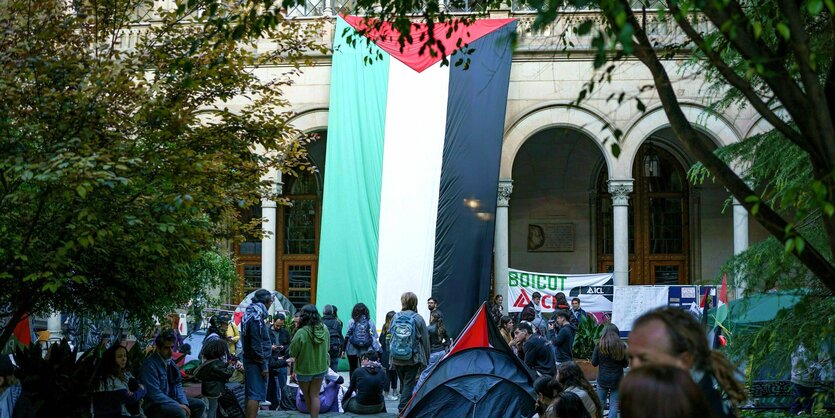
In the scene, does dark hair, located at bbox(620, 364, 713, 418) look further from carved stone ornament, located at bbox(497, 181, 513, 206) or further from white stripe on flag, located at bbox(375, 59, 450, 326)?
carved stone ornament, located at bbox(497, 181, 513, 206)

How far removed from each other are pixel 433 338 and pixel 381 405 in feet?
5.51

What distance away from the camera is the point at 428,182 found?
852 inches

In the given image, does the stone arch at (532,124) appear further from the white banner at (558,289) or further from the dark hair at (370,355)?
the dark hair at (370,355)

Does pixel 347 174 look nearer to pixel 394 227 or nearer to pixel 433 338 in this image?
pixel 394 227

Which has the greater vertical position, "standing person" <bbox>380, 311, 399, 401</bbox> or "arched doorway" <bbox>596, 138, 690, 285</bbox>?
"arched doorway" <bbox>596, 138, 690, 285</bbox>

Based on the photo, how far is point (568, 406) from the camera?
743cm

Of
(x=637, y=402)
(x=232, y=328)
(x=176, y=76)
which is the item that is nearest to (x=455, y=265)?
(x=232, y=328)

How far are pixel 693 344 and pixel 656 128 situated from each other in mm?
22357

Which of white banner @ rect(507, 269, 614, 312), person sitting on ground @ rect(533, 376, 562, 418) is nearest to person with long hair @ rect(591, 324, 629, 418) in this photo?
person sitting on ground @ rect(533, 376, 562, 418)

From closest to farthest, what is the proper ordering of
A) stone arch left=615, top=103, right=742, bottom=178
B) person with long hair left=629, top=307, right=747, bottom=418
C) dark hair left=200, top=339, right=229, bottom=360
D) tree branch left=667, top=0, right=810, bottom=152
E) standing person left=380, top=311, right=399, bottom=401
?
person with long hair left=629, top=307, right=747, bottom=418 → tree branch left=667, top=0, right=810, bottom=152 → dark hair left=200, top=339, right=229, bottom=360 → standing person left=380, top=311, right=399, bottom=401 → stone arch left=615, top=103, right=742, bottom=178

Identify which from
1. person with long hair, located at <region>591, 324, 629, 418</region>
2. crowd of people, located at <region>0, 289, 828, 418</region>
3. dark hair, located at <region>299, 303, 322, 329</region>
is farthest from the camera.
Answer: dark hair, located at <region>299, 303, 322, 329</region>

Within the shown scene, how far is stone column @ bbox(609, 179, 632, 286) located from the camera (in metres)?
25.3

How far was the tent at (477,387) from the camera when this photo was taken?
35.8 feet

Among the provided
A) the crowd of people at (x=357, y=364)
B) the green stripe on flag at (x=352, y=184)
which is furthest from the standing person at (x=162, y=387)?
the green stripe on flag at (x=352, y=184)
